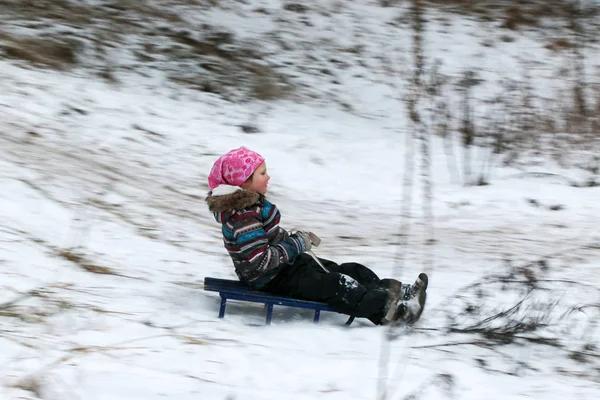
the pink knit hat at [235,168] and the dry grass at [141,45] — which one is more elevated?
the pink knit hat at [235,168]

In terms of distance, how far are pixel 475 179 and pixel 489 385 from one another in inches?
212

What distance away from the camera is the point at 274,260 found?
4555 millimetres

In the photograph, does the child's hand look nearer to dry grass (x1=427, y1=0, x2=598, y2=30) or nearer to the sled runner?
the sled runner

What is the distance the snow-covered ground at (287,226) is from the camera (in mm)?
3588

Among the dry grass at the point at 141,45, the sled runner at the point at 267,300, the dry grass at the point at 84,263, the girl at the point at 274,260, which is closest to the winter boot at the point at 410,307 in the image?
the girl at the point at 274,260

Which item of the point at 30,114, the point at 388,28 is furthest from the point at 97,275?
the point at 388,28

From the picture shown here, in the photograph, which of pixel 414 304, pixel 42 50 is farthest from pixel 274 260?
pixel 42 50

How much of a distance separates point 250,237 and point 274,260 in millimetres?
187

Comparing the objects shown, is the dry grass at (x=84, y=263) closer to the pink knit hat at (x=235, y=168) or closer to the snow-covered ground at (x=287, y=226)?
the snow-covered ground at (x=287, y=226)

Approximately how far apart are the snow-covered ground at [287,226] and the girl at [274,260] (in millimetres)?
155

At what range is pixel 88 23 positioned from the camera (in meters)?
11.3

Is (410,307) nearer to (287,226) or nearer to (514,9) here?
(287,226)

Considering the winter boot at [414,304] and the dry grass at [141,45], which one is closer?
the winter boot at [414,304]

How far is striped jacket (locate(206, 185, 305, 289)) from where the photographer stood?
14.9 feet
